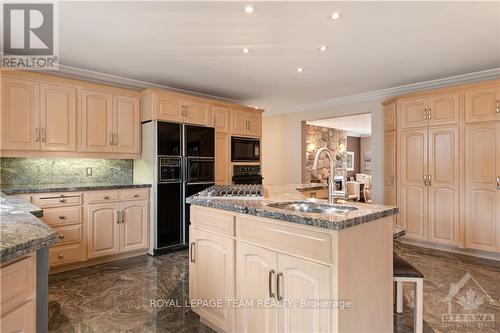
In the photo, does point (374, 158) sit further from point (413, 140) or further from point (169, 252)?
point (169, 252)

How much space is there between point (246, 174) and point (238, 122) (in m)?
0.91

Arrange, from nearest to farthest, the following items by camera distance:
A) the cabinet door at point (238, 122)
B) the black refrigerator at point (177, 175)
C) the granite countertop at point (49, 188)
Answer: the granite countertop at point (49, 188) < the black refrigerator at point (177, 175) < the cabinet door at point (238, 122)

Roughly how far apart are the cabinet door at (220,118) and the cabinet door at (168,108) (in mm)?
629

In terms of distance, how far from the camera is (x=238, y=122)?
4.96 metres

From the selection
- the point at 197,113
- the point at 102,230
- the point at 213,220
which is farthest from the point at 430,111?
the point at 102,230

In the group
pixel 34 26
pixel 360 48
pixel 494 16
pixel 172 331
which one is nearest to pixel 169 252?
pixel 172 331

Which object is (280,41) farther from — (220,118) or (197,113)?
(220,118)

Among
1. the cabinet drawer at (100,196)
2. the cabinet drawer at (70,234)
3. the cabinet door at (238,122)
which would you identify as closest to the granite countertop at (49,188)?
the cabinet drawer at (100,196)

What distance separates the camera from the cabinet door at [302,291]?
1396 millimetres

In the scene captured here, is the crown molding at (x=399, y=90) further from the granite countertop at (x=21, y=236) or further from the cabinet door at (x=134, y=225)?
the granite countertop at (x=21, y=236)

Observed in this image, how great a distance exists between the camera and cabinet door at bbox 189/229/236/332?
1884 millimetres

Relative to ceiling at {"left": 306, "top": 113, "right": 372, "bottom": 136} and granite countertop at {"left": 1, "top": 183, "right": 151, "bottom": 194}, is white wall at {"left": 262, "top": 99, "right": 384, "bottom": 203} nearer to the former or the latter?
ceiling at {"left": 306, "top": 113, "right": 372, "bottom": 136}

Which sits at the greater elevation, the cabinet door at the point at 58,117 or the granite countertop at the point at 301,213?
the cabinet door at the point at 58,117

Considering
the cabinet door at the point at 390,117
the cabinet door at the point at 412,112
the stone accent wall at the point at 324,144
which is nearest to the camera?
the cabinet door at the point at 412,112
